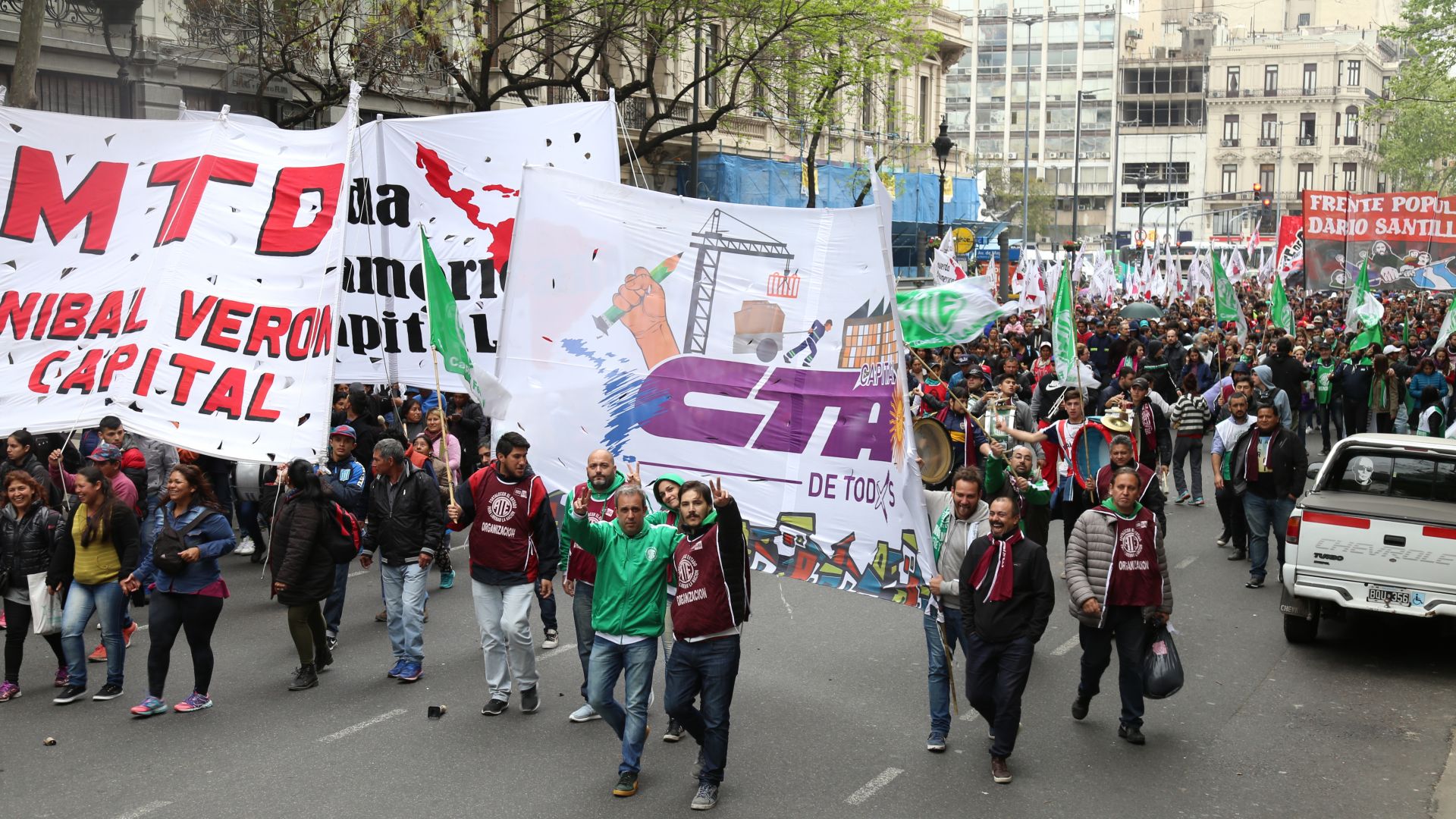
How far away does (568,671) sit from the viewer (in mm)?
9391

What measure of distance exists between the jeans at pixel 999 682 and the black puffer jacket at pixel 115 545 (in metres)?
4.91

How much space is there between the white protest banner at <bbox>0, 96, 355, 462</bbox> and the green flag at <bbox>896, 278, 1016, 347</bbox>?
6.17 meters

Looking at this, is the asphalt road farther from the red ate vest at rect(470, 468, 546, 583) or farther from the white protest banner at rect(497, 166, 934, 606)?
the white protest banner at rect(497, 166, 934, 606)

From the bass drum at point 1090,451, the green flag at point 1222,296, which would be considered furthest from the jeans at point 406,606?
the green flag at point 1222,296

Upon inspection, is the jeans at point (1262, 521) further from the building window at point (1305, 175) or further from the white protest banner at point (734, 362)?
the building window at point (1305, 175)

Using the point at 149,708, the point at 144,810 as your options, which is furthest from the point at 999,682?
the point at 149,708

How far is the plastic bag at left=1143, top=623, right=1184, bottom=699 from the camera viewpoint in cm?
791

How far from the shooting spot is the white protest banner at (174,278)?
26.8 feet

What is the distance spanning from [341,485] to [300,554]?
6.06 feet

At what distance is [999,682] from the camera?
24.4 ft

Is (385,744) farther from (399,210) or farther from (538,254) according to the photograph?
(399,210)

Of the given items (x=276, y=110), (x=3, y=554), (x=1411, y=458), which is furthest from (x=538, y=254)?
(x=276, y=110)

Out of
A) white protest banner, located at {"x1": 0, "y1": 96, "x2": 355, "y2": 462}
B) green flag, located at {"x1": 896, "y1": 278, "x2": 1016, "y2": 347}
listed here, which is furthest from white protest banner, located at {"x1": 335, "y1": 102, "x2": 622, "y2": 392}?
green flag, located at {"x1": 896, "y1": 278, "x2": 1016, "y2": 347}

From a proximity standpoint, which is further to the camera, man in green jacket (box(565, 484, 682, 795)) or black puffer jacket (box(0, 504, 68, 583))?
black puffer jacket (box(0, 504, 68, 583))
